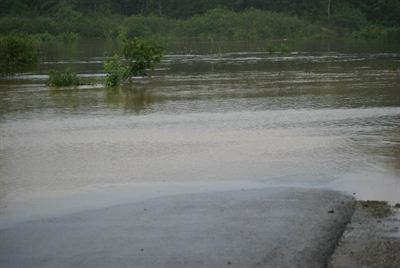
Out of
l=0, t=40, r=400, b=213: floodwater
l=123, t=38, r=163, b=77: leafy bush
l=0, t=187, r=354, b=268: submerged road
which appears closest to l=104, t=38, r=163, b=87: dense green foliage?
l=123, t=38, r=163, b=77: leafy bush

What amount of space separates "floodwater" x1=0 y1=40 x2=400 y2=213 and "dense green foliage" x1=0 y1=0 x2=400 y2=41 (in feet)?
157

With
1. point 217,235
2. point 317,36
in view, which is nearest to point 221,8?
point 317,36

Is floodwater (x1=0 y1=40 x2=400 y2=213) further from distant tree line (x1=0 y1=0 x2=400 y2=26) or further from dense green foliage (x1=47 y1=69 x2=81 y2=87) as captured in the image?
distant tree line (x1=0 y1=0 x2=400 y2=26)

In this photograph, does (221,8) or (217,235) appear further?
(221,8)

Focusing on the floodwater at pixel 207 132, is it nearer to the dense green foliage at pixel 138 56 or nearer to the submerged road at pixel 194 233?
the dense green foliage at pixel 138 56

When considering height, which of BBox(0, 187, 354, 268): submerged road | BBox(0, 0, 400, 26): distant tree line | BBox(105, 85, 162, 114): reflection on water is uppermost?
BBox(0, 0, 400, 26): distant tree line

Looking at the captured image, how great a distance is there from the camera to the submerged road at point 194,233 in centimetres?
891

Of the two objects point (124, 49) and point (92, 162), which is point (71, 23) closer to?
point (124, 49)

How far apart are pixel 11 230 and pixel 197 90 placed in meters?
20.9

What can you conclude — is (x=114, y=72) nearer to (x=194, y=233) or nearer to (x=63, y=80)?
(x=63, y=80)

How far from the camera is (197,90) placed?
3100cm

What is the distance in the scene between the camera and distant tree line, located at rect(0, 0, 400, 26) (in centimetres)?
9319

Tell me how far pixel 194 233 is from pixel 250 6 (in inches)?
3498

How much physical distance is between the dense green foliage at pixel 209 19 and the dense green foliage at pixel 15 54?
104ft
